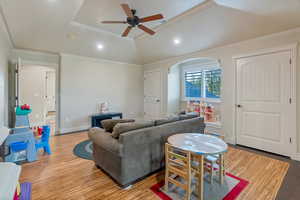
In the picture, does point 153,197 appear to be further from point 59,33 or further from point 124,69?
point 124,69

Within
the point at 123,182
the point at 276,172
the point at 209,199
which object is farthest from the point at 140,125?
the point at 276,172

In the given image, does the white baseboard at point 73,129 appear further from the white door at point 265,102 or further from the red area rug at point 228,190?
the white door at point 265,102

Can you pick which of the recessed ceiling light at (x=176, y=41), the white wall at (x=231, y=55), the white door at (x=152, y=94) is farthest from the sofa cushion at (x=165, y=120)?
the white door at (x=152, y=94)

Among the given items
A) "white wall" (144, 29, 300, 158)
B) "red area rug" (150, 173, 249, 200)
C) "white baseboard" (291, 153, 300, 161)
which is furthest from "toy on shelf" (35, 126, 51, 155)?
"white baseboard" (291, 153, 300, 161)

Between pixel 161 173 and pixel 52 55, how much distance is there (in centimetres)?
477

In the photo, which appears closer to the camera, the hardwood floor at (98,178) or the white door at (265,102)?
the hardwood floor at (98,178)

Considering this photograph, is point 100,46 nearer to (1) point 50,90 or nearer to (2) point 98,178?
(2) point 98,178

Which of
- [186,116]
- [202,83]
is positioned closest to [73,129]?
[186,116]

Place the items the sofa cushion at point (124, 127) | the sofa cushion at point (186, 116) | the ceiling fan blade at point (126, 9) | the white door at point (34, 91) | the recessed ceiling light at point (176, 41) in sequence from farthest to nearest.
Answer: the white door at point (34, 91) < the recessed ceiling light at point (176, 41) < the sofa cushion at point (186, 116) < the ceiling fan blade at point (126, 9) < the sofa cushion at point (124, 127)

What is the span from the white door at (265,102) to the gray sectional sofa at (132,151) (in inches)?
81.6

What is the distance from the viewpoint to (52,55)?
4672 mm

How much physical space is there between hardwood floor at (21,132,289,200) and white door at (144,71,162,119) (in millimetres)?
3347

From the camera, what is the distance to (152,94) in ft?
20.6

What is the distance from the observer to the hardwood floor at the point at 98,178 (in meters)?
1.87
